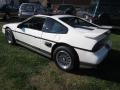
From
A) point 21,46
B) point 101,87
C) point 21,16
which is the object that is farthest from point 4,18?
point 101,87

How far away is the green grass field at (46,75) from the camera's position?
483 centimetres

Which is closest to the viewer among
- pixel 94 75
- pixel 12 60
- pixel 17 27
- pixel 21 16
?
pixel 94 75

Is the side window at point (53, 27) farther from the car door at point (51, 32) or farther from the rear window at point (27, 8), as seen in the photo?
the rear window at point (27, 8)

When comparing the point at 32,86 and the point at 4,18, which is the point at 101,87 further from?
the point at 4,18

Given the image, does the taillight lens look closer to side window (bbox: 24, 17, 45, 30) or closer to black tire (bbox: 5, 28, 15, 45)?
side window (bbox: 24, 17, 45, 30)

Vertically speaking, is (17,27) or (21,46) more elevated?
(17,27)

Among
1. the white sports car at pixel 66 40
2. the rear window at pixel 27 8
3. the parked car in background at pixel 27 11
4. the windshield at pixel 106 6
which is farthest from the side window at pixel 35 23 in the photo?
the rear window at pixel 27 8

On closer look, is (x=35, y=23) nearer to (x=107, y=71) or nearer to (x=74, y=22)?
(x=74, y=22)

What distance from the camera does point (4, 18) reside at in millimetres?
17938

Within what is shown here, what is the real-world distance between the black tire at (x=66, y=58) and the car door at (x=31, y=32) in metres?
0.89

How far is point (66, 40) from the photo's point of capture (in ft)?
17.9

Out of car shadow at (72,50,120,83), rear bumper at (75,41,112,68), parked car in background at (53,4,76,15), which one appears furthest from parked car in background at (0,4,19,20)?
rear bumper at (75,41,112,68)

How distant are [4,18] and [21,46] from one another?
1090 cm

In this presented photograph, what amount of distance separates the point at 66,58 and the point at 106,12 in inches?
258
